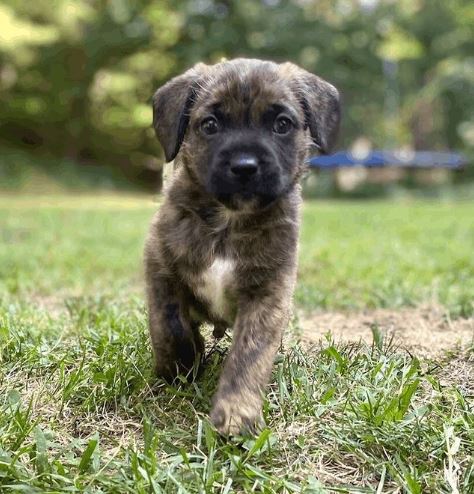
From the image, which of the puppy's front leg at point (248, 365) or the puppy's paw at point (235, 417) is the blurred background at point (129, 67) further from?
the puppy's paw at point (235, 417)

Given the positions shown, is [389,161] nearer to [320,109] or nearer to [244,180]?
[320,109]

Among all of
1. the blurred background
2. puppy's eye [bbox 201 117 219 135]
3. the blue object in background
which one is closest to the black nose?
puppy's eye [bbox 201 117 219 135]

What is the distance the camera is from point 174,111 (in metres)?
3.21

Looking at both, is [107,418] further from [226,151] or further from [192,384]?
[226,151]

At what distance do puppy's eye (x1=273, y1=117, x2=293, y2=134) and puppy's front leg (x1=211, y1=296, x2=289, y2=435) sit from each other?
28.4 inches

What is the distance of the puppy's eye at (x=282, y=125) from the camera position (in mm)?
3057

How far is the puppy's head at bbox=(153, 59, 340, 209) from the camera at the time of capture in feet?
9.38

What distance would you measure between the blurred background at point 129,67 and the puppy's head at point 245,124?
2287 cm

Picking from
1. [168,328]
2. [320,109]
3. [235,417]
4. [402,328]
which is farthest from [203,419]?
[402,328]

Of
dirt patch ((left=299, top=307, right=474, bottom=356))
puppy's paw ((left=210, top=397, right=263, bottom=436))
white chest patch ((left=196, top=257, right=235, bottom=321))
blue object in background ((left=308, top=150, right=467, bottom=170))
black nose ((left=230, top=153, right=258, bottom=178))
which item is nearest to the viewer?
puppy's paw ((left=210, top=397, right=263, bottom=436))

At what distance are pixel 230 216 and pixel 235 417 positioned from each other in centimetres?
85

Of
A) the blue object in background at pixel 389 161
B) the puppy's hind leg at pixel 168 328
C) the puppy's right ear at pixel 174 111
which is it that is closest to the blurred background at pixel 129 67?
the blue object in background at pixel 389 161

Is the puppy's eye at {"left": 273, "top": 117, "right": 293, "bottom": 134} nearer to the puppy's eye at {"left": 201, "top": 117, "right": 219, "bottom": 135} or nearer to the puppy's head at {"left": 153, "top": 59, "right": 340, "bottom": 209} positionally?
the puppy's head at {"left": 153, "top": 59, "right": 340, "bottom": 209}

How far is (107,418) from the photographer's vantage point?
279 centimetres
